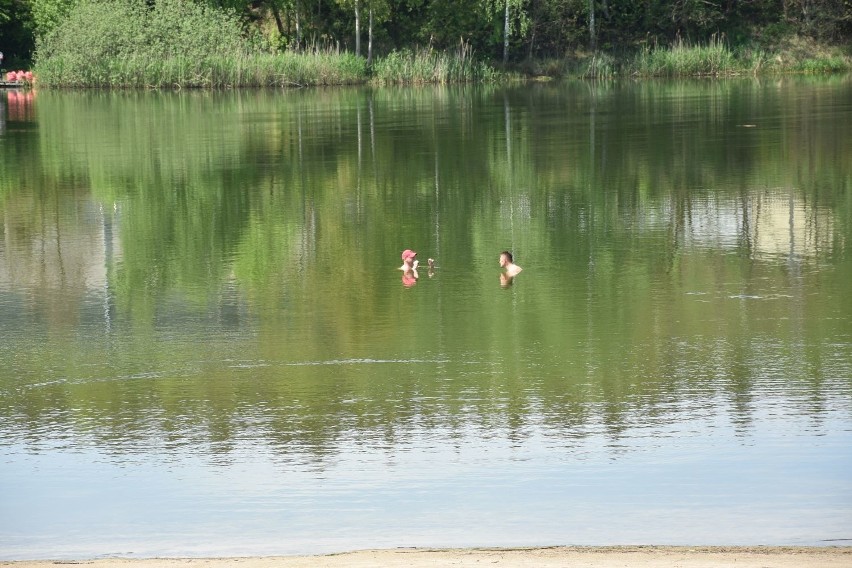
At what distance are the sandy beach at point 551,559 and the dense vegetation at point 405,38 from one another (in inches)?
2027

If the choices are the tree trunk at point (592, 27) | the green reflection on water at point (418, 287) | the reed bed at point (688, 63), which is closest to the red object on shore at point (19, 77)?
the tree trunk at point (592, 27)

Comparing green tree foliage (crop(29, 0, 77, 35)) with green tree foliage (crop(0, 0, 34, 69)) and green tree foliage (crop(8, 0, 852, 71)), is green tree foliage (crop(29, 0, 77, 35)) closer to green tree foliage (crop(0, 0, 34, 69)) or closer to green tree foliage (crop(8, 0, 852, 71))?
green tree foliage (crop(8, 0, 852, 71))

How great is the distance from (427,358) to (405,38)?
59.4m

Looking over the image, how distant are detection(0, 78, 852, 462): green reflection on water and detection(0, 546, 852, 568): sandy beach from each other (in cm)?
199

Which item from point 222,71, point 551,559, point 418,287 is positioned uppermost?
point 222,71

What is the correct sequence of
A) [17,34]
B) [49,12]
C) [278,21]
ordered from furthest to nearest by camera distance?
[278,21]
[17,34]
[49,12]

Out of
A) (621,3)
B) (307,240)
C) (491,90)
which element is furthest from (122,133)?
(621,3)

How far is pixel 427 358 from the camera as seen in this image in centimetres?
1020

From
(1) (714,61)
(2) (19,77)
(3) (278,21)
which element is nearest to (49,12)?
(2) (19,77)

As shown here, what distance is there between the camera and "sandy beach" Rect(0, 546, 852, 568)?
224 inches

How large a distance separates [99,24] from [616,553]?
5601 cm

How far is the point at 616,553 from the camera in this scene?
5.94 metres

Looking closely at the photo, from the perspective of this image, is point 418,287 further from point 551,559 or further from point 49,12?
point 49,12

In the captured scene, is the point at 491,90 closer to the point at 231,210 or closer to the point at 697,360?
the point at 231,210
